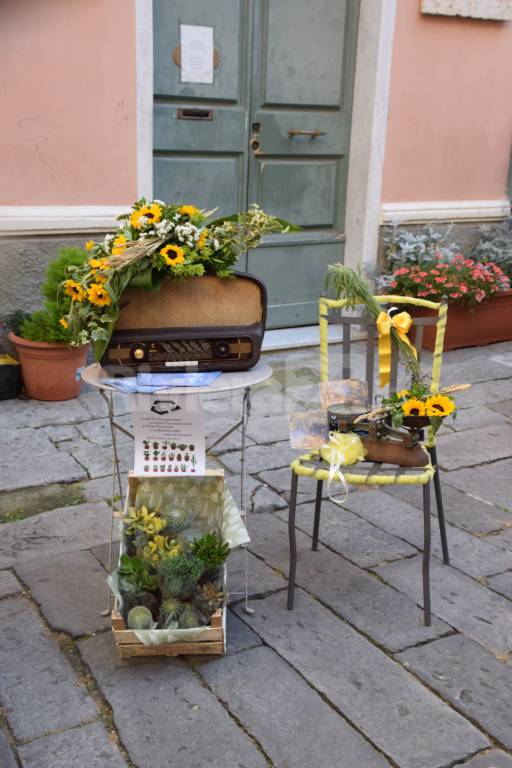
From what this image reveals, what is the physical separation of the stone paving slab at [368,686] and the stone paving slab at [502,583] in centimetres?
59

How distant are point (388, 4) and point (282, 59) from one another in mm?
762

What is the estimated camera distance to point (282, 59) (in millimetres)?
5141

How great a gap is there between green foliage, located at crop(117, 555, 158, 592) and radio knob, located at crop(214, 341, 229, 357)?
66 centimetres

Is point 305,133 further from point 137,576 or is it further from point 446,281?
point 137,576

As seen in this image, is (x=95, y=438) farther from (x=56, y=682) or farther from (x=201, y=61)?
(x=201, y=61)

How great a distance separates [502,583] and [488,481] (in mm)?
920

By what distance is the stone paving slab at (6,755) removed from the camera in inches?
79.0

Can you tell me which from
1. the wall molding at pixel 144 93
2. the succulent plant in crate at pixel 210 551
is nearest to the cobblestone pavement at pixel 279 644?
the succulent plant in crate at pixel 210 551

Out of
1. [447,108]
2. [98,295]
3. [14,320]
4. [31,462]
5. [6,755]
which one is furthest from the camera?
[447,108]

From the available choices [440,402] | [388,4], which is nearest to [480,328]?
[388,4]

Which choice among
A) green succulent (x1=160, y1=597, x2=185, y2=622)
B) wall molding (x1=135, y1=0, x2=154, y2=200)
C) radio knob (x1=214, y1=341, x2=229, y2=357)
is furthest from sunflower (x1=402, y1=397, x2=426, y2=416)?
wall molding (x1=135, y1=0, x2=154, y2=200)

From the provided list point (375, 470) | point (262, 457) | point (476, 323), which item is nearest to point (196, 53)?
point (262, 457)

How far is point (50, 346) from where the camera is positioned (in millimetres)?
4238

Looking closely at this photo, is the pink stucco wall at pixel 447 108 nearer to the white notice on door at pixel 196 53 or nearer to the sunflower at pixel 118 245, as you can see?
the white notice on door at pixel 196 53
